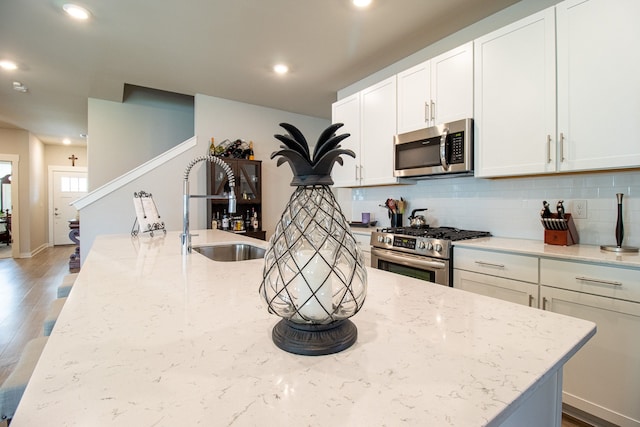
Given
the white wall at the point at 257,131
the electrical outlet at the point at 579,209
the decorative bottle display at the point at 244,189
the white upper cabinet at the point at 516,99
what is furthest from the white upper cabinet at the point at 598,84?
the white wall at the point at 257,131

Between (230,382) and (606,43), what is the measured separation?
2.45m

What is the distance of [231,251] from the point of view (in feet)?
7.28

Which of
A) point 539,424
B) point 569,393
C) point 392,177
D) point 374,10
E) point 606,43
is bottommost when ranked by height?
point 569,393

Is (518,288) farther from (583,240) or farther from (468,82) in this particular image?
(468,82)

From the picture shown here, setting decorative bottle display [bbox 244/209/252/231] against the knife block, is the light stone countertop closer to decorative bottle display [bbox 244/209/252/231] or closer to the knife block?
the knife block

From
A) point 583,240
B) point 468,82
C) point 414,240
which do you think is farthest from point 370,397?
point 468,82

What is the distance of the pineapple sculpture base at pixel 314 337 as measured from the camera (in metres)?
0.59

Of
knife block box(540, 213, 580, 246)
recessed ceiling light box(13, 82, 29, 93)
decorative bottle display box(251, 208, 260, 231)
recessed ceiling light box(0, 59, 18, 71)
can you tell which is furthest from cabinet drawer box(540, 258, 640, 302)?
recessed ceiling light box(13, 82, 29, 93)

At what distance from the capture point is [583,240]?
206 centimetres

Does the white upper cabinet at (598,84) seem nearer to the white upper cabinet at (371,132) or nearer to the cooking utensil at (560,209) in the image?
the cooking utensil at (560,209)

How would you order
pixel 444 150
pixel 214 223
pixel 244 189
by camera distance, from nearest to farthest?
pixel 444 150 < pixel 214 223 < pixel 244 189

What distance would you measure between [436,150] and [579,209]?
1025 mm

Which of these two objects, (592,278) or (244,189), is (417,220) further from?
(244,189)

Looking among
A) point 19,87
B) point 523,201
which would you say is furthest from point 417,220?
point 19,87
